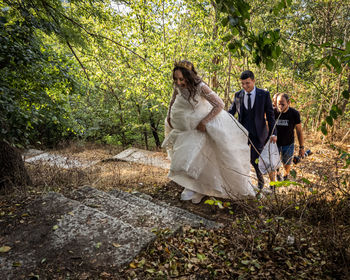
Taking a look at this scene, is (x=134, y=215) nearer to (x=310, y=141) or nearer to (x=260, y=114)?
(x=260, y=114)

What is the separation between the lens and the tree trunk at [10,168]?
3.58 m

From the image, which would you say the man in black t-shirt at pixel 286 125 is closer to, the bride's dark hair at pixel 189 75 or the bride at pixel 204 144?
the bride at pixel 204 144

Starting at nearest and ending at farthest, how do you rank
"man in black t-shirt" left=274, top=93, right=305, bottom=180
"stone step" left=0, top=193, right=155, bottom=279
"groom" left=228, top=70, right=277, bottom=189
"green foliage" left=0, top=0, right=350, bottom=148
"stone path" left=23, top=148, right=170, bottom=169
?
"green foliage" left=0, top=0, right=350, bottom=148, "stone step" left=0, top=193, right=155, bottom=279, "groom" left=228, top=70, right=277, bottom=189, "man in black t-shirt" left=274, top=93, right=305, bottom=180, "stone path" left=23, top=148, right=170, bottom=169

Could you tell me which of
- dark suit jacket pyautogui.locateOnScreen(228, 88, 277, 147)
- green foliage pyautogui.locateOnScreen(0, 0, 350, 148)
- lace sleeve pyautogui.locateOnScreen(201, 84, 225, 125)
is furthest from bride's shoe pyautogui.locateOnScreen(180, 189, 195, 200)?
green foliage pyautogui.locateOnScreen(0, 0, 350, 148)

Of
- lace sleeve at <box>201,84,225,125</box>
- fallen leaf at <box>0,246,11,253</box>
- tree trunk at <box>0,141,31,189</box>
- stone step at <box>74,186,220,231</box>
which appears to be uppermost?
lace sleeve at <box>201,84,225,125</box>

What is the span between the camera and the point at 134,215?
2691 millimetres

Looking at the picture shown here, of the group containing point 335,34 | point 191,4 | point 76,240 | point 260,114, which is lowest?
point 76,240

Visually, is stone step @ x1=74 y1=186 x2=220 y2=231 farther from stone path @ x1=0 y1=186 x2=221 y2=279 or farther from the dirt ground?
the dirt ground

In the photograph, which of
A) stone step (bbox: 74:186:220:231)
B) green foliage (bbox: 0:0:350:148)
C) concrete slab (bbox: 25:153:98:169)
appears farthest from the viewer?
concrete slab (bbox: 25:153:98:169)

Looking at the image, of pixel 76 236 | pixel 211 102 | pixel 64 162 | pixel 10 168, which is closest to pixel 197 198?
pixel 211 102

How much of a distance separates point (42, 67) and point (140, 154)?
5102 millimetres

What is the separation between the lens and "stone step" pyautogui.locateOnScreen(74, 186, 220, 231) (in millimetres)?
2537

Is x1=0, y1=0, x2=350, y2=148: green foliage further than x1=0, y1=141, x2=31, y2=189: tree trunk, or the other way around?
x1=0, y1=141, x2=31, y2=189: tree trunk

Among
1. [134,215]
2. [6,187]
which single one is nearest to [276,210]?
[134,215]
